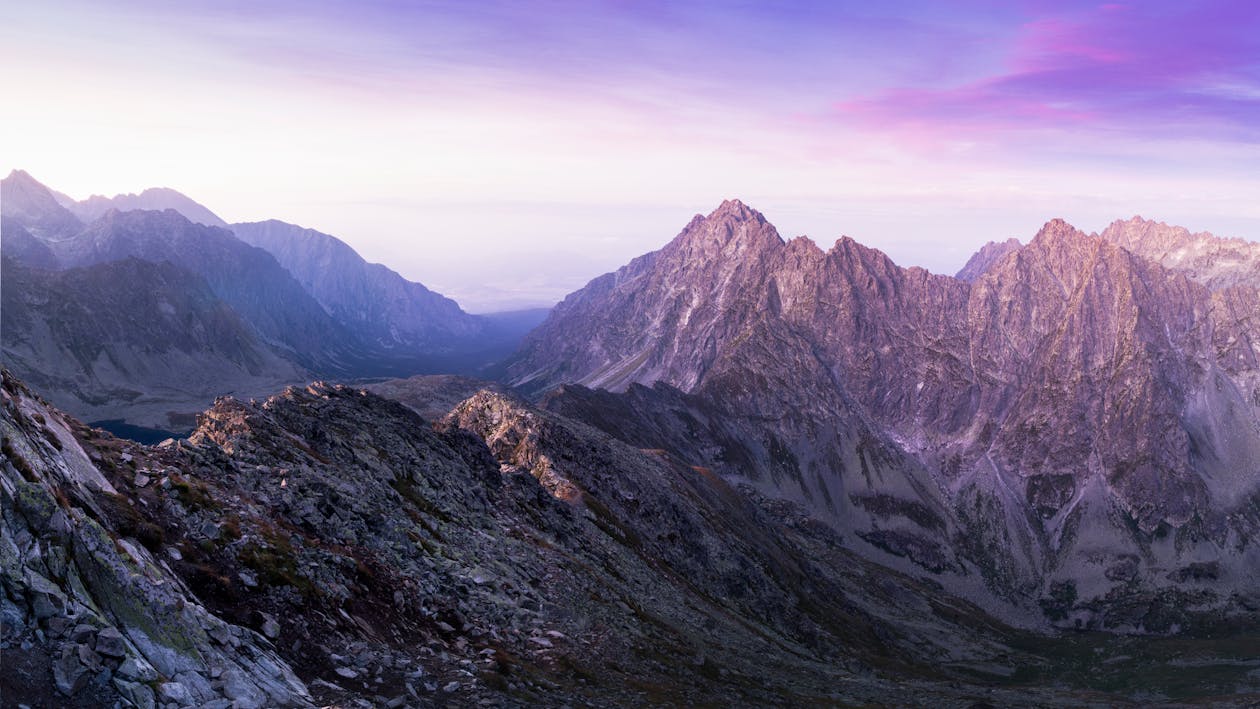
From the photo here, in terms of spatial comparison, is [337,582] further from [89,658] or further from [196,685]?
[89,658]

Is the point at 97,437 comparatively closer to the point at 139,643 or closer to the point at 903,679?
the point at 139,643

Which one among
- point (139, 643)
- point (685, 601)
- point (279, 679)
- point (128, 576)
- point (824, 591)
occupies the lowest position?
point (824, 591)

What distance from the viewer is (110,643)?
2148cm

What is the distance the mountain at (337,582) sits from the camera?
22812 millimetres

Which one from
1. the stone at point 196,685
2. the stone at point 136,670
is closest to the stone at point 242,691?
the stone at point 196,685

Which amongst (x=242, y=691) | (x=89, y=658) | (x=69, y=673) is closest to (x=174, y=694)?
(x=89, y=658)

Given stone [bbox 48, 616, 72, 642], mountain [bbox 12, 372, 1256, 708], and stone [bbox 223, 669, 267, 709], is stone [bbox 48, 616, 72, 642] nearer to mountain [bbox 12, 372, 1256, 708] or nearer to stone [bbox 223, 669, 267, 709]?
mountain [bbox 12, 372, 1256, 708]

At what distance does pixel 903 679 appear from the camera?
13200 cm

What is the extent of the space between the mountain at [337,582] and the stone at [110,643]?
0.18 ft

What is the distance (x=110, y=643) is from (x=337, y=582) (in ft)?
61.3

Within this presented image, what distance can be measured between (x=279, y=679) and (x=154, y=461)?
779 inches

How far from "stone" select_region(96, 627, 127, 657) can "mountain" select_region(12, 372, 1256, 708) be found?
0.18 ft

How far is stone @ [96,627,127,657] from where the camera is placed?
70.0ft

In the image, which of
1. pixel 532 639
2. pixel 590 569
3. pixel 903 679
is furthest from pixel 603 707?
pixel 903 679
